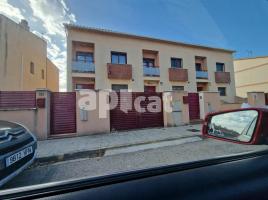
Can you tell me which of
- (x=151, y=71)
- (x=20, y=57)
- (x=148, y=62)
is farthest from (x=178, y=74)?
(x=20, y=57)

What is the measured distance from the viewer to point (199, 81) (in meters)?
18.1

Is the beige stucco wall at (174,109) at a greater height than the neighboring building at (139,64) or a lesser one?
lesser

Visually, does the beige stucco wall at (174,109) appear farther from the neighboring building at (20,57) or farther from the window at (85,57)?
Result: the neighboring building at (20,57)

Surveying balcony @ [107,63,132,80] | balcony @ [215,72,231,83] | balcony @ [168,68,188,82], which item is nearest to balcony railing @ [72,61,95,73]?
balcony @ [107,63,132,80]

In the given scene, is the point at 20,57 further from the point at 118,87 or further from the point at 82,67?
the point at 118,87

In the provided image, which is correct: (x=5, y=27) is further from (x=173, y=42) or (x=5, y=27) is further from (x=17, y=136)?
(x=173, y=42)

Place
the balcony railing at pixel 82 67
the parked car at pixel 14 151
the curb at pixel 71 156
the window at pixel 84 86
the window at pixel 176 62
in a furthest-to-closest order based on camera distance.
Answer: the window at pixel 176 62 → the window at pixel 84 86 → the balcony railing at pixel 82 67 → the curb at pixel 71 156 → the parked car at pixel 14 151

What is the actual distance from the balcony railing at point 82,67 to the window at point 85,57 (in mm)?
701

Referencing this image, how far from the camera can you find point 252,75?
80.9 ft

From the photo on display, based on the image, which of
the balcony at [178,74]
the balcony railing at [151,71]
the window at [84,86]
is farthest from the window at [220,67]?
the window at [84,86]

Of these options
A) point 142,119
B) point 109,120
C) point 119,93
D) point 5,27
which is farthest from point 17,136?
point 5,27

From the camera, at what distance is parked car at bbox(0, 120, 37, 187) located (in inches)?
92.9

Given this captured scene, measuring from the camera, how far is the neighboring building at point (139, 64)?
46.6 feet

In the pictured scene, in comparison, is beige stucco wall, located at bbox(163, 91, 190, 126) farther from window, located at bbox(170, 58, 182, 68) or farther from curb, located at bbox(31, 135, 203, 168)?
window, located at bbox(170, 58, 182, 68)
